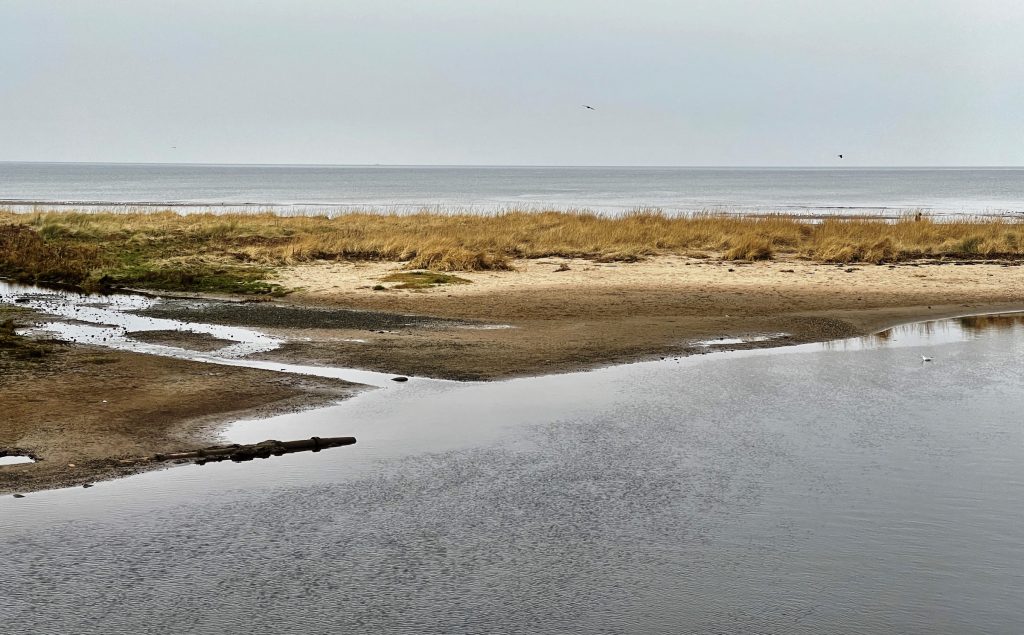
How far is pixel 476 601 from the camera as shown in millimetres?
8023

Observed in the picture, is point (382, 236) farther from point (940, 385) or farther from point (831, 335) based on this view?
point (940, 385)

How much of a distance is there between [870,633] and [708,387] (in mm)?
8303

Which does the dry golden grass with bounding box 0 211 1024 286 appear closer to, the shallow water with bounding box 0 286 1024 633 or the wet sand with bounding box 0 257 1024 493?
the wet sand with bounding box 0 257 1024 493

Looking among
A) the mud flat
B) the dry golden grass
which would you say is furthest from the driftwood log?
the dry golden grass

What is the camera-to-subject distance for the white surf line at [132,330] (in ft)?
54.4

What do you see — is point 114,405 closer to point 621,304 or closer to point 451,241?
point 621,304

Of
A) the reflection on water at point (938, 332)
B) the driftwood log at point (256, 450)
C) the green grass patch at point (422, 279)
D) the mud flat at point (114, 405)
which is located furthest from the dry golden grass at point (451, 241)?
the driftwood log at point (256, 450)

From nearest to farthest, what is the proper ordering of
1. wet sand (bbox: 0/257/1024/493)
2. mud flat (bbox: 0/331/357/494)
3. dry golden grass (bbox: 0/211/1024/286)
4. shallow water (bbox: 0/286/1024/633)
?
1. shallow water (bbox: 0/286/1024/633)
2. mud flat (bbox: 0/331/357/494)
3. wet sand (bbox: 0/257/1024/493)
4. dry golden grass (bbox: 0/211/1024/286)

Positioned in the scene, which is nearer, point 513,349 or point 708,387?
point 708,387

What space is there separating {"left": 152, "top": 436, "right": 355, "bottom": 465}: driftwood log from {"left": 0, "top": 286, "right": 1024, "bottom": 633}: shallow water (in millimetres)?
183

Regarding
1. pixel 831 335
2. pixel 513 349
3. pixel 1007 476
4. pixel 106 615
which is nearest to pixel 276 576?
pixel 106 615

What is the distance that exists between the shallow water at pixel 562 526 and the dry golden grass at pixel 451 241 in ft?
58.3

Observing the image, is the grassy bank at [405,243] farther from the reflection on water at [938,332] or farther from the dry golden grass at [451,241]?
the reflection on water at [938,332]

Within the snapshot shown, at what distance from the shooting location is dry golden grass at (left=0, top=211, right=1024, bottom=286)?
32.0 m
